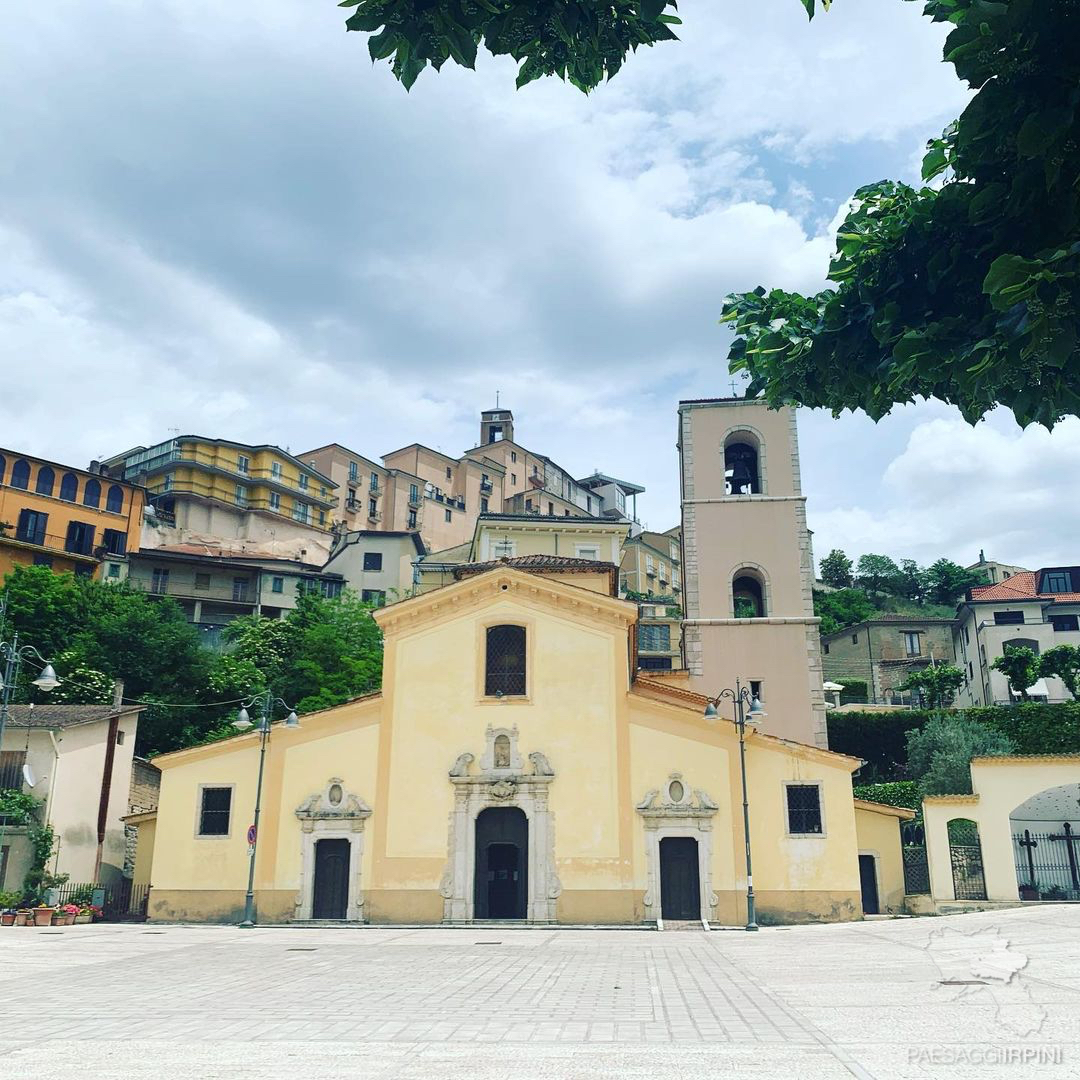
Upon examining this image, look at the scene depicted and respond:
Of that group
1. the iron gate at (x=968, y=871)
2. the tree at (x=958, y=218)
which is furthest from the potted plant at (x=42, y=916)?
the tree at (x=958, y=218)

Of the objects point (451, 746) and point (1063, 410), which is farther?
point (451, 746)

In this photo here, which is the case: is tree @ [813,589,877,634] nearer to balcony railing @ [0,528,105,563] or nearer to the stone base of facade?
balcony railing @ [0,528,105,563]

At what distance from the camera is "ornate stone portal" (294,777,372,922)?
91.0 ft

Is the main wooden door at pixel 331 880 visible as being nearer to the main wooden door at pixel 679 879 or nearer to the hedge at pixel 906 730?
the main wooden door at pixel 679 879

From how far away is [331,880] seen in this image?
1103 inches

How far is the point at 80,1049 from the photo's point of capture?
9.22m

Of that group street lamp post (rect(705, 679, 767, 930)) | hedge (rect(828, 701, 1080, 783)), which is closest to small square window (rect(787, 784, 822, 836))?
street lamp post (rect(705, 679, 767, 930))

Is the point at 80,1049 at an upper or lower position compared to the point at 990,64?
lower

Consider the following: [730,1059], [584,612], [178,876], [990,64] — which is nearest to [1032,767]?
[584,612]

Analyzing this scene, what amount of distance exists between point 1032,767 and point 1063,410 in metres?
25.5

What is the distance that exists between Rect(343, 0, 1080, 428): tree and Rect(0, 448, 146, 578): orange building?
58.2 m

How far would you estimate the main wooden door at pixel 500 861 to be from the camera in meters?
27.8

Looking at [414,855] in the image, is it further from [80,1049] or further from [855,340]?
[855,340]

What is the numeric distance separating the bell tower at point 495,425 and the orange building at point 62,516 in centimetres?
4248
